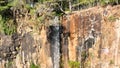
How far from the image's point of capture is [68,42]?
14.4 metres

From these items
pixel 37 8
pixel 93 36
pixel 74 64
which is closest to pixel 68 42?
pixel 74 64

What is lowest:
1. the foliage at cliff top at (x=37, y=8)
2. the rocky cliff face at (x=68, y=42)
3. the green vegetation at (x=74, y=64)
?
the green vegetation at (x=74, y=64)

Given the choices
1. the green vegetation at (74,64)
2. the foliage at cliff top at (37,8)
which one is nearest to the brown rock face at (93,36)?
the green vegetation at (74,64)

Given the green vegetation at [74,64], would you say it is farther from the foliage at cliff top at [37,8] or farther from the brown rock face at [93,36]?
the foliage at cliff top at [37,8]

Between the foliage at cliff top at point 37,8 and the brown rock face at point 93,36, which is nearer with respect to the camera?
the brown rock face at point 93,36

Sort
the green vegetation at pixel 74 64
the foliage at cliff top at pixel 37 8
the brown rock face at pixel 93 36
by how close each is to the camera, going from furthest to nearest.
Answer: the foliage at cliff top at pixel 37 8 → the green vegetation at pixel 74 64 → the brown rock face at pixel 93 36

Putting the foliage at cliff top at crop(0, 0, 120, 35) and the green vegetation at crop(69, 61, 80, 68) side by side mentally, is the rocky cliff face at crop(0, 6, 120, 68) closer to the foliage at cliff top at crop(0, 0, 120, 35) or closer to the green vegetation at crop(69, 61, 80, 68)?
the green vegetation at crop(69, 61, 80, 68)

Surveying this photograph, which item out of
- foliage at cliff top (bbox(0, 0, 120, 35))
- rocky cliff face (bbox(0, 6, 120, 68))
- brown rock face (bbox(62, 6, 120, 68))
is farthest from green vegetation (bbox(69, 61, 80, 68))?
foliage at cliff top (bbox(0, 0, 120, 35))

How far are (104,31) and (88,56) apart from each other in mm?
1214

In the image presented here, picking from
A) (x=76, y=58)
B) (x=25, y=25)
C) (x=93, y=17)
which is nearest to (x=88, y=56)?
(x=76, y=58)

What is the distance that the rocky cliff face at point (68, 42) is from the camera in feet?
43.9

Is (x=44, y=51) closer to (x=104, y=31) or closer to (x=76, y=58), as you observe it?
(x=76, y=58)

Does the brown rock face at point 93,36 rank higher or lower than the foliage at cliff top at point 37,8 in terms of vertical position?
lower

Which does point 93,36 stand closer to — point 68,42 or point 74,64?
point 68,42
